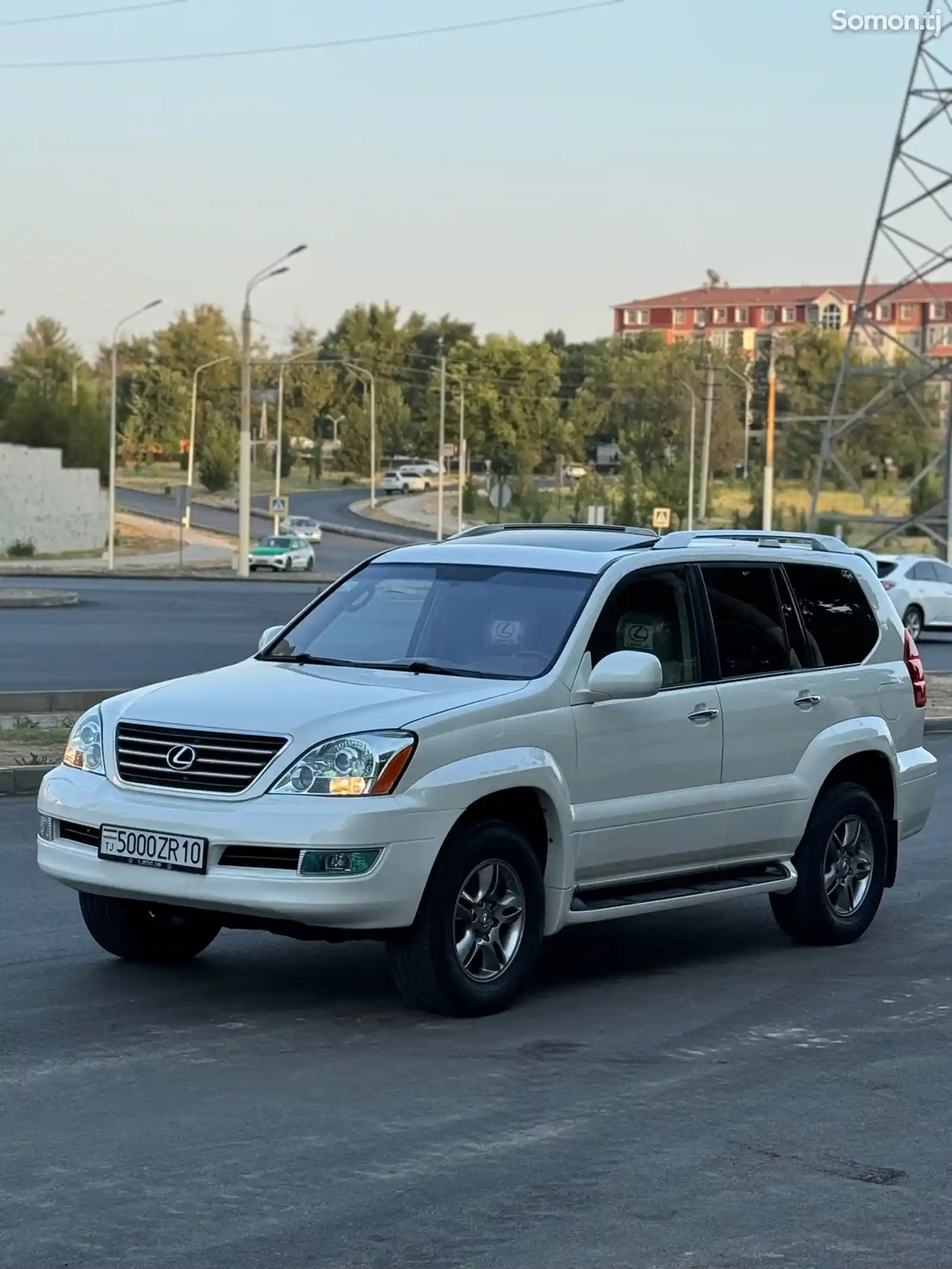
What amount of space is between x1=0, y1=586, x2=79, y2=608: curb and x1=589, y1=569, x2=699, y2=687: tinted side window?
3085 centimetres

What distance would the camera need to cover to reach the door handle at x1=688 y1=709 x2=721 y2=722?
8.35 metres

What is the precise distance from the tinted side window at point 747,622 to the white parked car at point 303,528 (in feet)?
248

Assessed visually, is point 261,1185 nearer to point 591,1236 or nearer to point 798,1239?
point 591,1236

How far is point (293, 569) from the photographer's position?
70.4 meters

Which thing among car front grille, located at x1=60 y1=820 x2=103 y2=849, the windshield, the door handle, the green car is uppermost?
the windshield

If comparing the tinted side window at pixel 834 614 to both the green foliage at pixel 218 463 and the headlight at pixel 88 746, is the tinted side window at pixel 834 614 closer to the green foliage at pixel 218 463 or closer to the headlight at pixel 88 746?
the headlight at pixel 88 746

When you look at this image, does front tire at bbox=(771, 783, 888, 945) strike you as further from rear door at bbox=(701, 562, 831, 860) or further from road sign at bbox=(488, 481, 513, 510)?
road sign at bbox=(488, 481, 513, 510)

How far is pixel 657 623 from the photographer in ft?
27.9

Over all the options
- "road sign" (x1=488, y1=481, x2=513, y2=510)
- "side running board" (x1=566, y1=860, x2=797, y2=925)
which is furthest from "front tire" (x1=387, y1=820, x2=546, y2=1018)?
"road sign" (x1=488, y1=481, x2=513, y2=510)

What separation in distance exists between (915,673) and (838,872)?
1.15 m

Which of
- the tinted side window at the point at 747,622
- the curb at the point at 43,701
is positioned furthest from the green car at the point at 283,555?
the tinted side window at the point at 747,622

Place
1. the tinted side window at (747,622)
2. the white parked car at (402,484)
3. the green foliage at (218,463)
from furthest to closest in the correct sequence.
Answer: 1. the white parked car at (402,484)
2. the green foliage at (218,463)
3. the tinted side window at (747,622)

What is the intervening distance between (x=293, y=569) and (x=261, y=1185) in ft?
215

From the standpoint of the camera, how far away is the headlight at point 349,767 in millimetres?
7070
